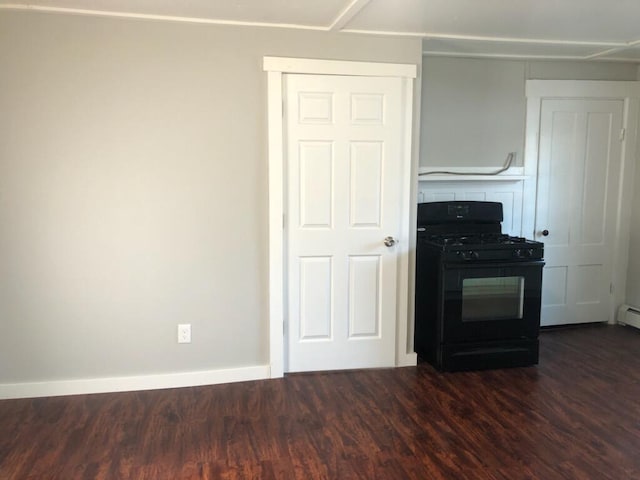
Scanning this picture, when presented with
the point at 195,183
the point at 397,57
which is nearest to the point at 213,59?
the point at 195,183


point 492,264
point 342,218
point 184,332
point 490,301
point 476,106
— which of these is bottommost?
point 184,332

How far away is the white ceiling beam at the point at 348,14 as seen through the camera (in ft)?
8.84

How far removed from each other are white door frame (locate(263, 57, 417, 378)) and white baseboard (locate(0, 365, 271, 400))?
0.66 ft

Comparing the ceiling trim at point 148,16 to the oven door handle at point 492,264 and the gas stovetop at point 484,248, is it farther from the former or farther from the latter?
the oven door handle at point 492,264

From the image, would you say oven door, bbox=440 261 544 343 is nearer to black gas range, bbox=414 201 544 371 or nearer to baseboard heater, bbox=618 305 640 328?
black gas range, bbox=414 201 544 371

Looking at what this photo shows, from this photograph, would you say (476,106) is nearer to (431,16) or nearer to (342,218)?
(431,16)

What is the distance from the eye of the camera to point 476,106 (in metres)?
4.14

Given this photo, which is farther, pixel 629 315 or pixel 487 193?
pixel 629 315

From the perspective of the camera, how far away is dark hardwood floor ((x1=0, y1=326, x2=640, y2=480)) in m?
2.47

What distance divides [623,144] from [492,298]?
2011 millimetres

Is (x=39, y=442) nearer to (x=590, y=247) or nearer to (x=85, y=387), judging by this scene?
(x=85, y=387)

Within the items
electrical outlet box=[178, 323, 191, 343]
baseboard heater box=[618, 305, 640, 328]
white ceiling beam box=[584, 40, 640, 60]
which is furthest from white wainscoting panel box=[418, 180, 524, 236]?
electrical outlet box=[178, 323, 191, 343]

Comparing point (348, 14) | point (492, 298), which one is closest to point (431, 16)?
point (348, 14)

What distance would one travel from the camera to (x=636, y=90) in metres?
4.41
